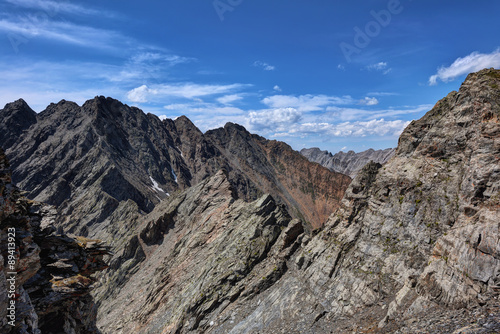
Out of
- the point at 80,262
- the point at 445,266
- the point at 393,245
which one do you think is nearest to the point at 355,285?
the point at 393,245

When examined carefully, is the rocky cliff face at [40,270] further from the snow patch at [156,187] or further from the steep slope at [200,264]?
the snow patch at [156,187]

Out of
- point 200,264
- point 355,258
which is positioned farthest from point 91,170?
point 355,258

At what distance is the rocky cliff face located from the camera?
49.8 ft

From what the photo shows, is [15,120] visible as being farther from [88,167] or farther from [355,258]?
[355,258]

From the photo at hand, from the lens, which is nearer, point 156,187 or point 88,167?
point 88,167

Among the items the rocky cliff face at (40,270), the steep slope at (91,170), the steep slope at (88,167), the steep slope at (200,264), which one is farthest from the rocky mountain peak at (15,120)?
the rocky cliff face at (40,270)

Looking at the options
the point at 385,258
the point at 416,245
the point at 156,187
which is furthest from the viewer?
the point at 156,187

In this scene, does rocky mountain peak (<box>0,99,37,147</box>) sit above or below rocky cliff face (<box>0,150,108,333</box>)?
above

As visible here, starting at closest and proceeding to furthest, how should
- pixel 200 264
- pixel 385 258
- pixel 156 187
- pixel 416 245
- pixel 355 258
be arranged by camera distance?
pixel 416 245
pixel 385 258
pixel 355 258
pixel 200 264
pixel 156 187

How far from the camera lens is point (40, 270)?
21047 millimetres

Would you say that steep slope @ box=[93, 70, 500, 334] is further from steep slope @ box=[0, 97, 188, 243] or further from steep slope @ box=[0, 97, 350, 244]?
steep slope @ box=[0, 97, 188, 243]

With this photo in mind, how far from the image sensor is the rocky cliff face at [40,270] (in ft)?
49.8

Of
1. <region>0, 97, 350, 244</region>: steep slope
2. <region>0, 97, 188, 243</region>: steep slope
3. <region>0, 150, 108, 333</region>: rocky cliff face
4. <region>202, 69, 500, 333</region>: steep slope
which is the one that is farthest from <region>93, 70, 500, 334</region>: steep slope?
<region>0, 97, 188, 243</region>: steep slope

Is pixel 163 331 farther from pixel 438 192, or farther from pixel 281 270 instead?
pixel 438 192
